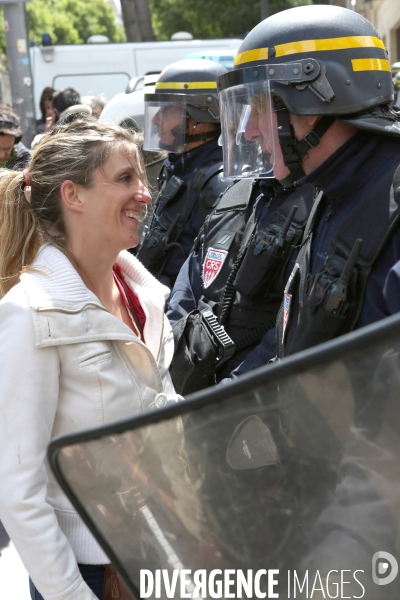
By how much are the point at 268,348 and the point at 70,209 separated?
954mm

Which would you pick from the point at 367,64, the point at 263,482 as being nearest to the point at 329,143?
the point at 367,64

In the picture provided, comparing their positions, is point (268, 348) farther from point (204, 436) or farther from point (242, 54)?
point (204, 436)

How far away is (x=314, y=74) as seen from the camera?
6.98ft

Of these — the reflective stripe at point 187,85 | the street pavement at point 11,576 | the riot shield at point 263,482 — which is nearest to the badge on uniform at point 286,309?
the riot shield at point 263,482

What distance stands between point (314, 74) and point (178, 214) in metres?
1.95

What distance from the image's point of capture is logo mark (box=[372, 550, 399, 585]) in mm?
791

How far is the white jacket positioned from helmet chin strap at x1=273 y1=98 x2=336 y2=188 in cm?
72

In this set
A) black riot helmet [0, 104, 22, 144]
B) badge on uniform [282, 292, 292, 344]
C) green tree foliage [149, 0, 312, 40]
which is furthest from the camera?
green tree foliage [149, 0, 312, 40]

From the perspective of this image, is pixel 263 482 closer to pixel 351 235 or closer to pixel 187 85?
pixel 351 235

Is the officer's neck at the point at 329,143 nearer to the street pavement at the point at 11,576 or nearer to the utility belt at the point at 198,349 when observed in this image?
the utility belt at the point at 198,349

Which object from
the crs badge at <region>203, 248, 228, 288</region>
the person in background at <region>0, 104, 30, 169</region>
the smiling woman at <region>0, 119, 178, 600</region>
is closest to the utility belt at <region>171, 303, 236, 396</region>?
the crs badge at <region>203, 248, 228, 288</region>

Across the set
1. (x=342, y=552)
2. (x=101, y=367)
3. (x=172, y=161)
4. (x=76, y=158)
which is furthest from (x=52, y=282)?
(x=172, y=161)

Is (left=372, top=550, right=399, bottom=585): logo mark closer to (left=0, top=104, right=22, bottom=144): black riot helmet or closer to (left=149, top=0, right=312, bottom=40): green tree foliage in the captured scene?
(left=0, top=104, right=22, bottom=144): black riot helmet

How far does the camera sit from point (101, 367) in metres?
1.76
